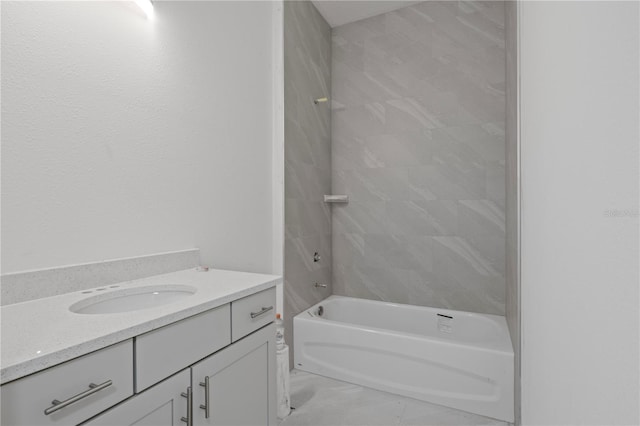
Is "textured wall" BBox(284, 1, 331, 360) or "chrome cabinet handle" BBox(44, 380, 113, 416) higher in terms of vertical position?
"textured wall" BBox(284, 1, 331, 360)

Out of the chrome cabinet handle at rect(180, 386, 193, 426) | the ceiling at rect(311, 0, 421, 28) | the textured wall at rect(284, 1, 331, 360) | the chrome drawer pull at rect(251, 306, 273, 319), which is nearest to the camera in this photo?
the chrome cabinet handle at rect(180, 386, 193, 426)

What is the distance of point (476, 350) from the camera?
68.2 inches

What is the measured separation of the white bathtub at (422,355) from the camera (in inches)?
66.9

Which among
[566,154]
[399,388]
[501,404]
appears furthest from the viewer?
[399,388]

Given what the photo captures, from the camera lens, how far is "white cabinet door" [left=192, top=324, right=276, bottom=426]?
904mm

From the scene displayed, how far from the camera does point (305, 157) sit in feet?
7.84

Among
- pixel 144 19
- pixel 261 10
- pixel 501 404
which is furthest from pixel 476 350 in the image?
pixel 261 10

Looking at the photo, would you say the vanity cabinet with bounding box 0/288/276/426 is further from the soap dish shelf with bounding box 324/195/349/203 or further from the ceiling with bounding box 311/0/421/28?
the ceiling with bounding box 311/0/421/28

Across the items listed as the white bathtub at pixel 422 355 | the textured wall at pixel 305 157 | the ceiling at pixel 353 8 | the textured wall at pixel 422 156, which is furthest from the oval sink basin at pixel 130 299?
the ceiling at pixel 353 8

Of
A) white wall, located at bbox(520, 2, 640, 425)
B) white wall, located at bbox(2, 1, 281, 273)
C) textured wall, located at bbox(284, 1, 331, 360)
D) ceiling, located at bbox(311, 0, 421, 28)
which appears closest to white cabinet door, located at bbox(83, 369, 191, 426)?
white wall, located at bbox(2, 1, 281, 273)

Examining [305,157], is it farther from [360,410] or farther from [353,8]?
[360,410]

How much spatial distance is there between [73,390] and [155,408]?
0.74 feet

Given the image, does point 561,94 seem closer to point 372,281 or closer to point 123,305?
point 123,305

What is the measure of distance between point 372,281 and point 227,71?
6.49ft
